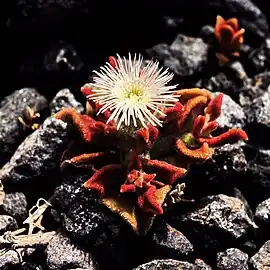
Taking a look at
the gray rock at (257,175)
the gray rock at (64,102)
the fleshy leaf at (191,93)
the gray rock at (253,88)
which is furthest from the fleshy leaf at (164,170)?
the gray rock at (253,88)

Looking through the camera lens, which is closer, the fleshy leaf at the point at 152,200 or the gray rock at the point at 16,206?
the fleshy leaf at the point at 152,200

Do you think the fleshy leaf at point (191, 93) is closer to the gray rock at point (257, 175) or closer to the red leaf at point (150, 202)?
the gray rock at point (257, 175)

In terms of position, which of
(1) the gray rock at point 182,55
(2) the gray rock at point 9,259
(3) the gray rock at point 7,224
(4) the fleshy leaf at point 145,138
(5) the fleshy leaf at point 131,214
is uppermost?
(1) the gray rock at point 182,55

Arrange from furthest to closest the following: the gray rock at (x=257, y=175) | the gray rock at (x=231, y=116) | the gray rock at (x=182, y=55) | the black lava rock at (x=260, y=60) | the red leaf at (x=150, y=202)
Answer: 1. the black lava rock at (x=260, y=60)
2. the gray rock at (x=182, y=55)
3. the gray rock at (x=231, y=116)
4. the gray rock at (x=257, y=175)
5. the red leaf at (x=150, y=202)

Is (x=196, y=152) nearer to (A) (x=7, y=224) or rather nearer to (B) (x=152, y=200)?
(B) (x=152, y=200)

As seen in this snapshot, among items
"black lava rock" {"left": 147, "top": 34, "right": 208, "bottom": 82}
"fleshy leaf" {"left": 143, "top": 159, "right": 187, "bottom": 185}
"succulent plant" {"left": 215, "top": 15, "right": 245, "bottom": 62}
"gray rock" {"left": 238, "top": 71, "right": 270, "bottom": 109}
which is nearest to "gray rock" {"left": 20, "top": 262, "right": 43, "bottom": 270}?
"fleshy leaf" {"left": 143, "top": 159, "right": 187, "bottom": 185}
